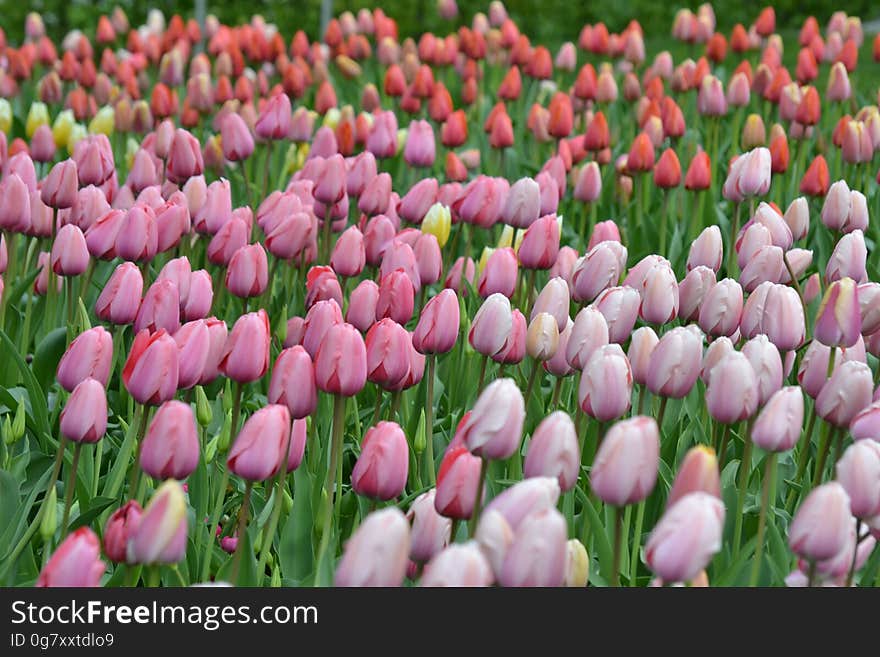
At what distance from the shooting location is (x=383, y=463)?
6.74 feet

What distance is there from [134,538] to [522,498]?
0.50 metres

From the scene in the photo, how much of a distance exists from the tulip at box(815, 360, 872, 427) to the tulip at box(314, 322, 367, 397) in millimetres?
749

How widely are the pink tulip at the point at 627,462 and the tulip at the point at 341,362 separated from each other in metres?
0.58

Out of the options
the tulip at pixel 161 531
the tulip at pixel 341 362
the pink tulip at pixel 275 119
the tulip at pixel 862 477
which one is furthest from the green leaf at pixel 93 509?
the pink tulip at pixel 275 119

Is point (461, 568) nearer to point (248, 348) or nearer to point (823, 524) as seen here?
point (823, 524)

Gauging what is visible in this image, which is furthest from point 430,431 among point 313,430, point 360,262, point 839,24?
point 839,24

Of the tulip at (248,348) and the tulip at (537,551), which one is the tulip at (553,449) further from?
the tulip at (248,348)

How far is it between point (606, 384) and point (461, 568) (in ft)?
2.33

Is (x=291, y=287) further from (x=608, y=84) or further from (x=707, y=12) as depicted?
(x=707, y=12)

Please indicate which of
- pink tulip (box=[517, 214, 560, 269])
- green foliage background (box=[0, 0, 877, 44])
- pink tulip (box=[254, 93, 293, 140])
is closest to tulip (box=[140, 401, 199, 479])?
pink tulip (box=[517, 214, 560, 269])

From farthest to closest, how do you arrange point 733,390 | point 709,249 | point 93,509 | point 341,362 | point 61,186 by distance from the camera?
point 61,186
point 709,249
point 93,509
point 341,362
point 733,390

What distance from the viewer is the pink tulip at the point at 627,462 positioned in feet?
5.79

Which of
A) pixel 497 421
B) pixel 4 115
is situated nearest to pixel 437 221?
pixel 497 421
